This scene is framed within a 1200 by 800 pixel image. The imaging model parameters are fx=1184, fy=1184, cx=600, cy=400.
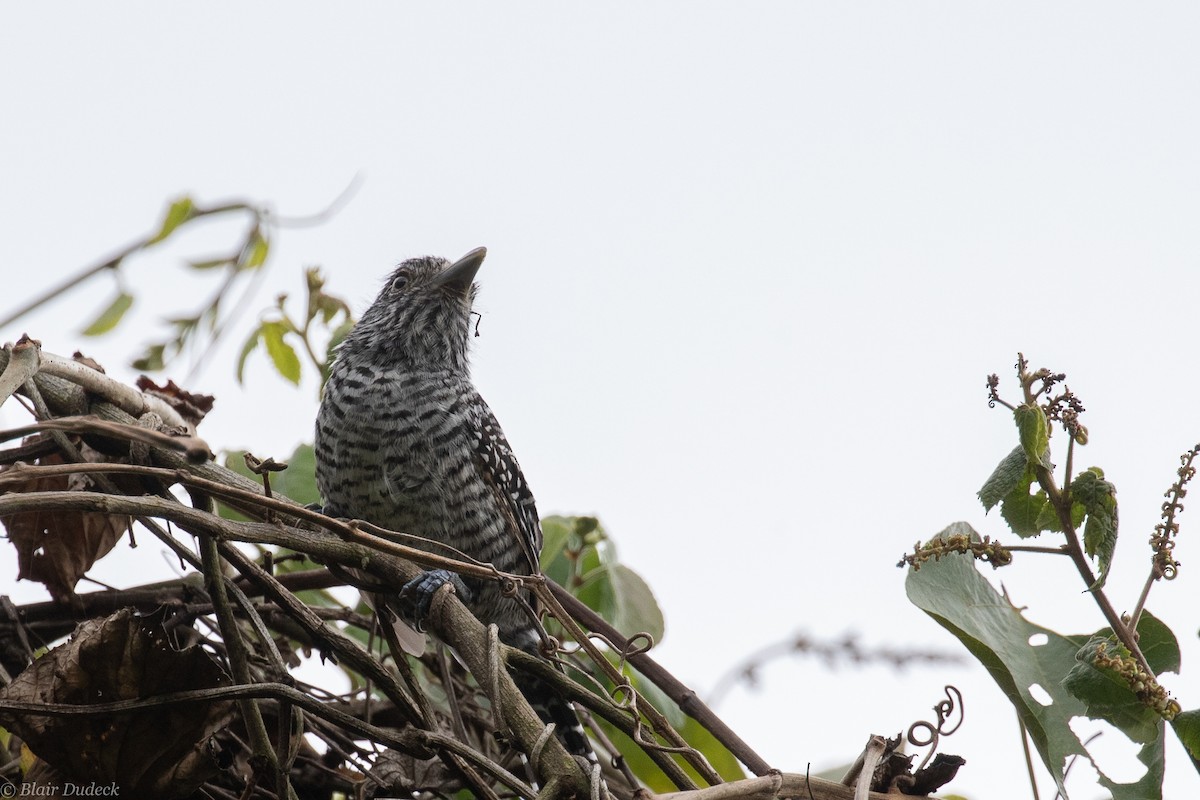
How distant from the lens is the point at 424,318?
3.66m

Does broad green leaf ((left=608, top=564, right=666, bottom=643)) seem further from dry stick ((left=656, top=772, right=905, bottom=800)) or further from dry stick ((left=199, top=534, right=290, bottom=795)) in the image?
dry stick ((left=656, top=772, right=905, bottom=800))

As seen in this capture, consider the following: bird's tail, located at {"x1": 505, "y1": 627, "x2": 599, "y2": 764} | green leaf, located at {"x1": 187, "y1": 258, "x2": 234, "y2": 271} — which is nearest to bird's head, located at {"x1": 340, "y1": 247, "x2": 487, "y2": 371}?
green leaf, located at {"x1": 187, "y1": 258, "x2": 234, "y2": 271}

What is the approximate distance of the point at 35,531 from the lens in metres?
2.45

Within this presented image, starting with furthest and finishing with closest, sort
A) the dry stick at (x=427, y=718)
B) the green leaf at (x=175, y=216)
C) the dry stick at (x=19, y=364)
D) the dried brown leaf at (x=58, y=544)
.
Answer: the green leaf at (x=175, y=216) < the dried brown leaf at (x=58, y=544) < the dry stick at (x=19, y=364) < the dry stick at (x=427, y=718)

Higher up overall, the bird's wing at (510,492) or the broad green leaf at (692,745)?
the bird's wing at (510,492)

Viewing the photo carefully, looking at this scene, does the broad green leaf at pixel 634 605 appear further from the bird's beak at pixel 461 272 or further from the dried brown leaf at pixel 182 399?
the bird's beak at pixel 461 272

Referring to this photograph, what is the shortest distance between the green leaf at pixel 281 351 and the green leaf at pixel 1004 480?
1.99 metres

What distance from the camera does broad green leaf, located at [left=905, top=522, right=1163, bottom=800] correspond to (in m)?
1.96

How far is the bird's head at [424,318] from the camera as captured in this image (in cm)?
355

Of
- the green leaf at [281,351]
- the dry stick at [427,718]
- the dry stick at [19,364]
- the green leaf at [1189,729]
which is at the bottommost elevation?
the dry stick at [427,718]

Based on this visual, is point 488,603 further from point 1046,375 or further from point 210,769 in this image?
point 1046,375

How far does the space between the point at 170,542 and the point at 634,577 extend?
1.17 meters

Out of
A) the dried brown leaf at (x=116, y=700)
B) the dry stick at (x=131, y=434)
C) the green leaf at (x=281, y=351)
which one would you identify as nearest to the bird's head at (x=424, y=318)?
the green leaf at (x=281, y=351)

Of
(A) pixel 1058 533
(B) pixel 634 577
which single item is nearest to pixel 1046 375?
(A) pixel 1058 533
